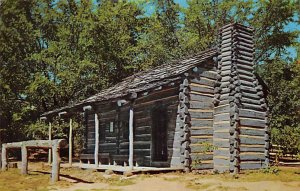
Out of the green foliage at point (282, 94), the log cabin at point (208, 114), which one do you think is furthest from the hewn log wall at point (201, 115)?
the green foliage at point (282, 94)

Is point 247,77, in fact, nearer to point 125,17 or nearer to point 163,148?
point 163,148

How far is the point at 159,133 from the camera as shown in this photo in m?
17.5

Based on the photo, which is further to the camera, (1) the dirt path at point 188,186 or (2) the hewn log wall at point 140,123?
(2) the hewn log wall at point 140,123

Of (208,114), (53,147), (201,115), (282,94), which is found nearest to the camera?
(53,147)

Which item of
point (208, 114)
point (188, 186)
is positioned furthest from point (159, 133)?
point (188, 186)

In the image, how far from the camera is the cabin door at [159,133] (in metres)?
17.2

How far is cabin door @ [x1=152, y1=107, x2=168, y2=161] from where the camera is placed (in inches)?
675

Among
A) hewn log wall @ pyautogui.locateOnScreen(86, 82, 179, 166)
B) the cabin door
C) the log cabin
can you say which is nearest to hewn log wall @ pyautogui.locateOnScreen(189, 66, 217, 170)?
the log cabin

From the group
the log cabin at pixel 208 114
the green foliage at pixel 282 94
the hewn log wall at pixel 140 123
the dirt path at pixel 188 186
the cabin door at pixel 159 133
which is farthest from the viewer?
the green foliage at pixel 282 94

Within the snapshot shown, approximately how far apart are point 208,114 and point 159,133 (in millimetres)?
2815

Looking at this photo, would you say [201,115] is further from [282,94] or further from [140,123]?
[282,94]

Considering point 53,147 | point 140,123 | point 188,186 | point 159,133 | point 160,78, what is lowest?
point 188,186

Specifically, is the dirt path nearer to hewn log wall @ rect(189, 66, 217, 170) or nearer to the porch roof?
hewn log wall @ rect(189, 66, 217, 170)

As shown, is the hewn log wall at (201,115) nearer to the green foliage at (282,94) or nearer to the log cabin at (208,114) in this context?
the log cabin at (208,114)
